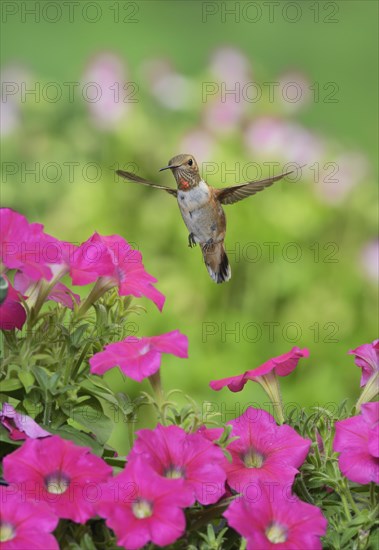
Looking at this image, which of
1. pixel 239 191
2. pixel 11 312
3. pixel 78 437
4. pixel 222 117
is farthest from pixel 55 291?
pixel 222 117

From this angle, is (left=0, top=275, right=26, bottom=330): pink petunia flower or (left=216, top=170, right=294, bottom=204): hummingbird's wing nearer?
(left=0, top=275, right=26, bottom=330): pink petunia flower

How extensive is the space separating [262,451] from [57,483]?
0.76 feet

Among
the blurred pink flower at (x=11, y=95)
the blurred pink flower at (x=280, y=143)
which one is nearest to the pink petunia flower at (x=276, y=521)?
the blurred pink flower at (x=280, y=143)

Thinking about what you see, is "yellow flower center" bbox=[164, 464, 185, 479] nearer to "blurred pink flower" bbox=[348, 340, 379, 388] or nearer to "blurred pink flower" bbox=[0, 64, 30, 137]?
"blurred pink flower" bbox=[348, 340, 379, 388]

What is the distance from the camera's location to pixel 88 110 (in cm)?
435

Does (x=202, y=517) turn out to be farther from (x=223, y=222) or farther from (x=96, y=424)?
(x=223, y=222)

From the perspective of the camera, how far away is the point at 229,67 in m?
4.54

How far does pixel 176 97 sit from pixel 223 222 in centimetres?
310

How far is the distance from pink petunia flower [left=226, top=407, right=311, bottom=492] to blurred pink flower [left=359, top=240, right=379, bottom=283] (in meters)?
2.45

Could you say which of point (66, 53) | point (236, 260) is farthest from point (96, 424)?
point (66, 53)

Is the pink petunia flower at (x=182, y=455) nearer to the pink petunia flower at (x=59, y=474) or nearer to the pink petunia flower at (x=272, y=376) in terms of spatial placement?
the pink petunia flower at (x=59, y=474)

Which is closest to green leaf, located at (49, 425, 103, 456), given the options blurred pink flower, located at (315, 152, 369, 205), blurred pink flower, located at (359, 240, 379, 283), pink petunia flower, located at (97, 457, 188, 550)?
pink petunia flower, located at (97, 457, 188, 550)

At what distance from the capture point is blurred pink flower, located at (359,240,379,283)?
11.8ft

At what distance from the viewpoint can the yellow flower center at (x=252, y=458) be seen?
1165 millimetres
